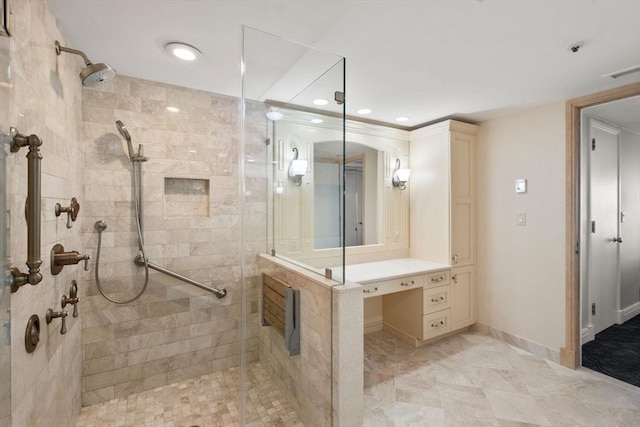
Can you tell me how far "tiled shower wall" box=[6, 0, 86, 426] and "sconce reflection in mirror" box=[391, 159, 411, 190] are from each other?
→ 2793 millimetres

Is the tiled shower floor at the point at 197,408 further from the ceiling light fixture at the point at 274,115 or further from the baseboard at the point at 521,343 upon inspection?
the baseboard at the point at 521,343

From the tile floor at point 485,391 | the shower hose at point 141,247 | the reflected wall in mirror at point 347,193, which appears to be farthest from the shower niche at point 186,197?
the tile floor at point 485,391

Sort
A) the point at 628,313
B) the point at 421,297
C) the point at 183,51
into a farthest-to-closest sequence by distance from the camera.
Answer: the point at 628,313 → the point at 421,297 → the point at 183,51

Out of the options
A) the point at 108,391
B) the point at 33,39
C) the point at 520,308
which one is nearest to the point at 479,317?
the point at 520,308

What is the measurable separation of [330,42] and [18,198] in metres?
1.64

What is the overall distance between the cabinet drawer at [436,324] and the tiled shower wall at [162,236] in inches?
65.0

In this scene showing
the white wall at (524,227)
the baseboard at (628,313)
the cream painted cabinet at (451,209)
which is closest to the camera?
the white wall at (524,227)

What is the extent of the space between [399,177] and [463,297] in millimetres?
1448

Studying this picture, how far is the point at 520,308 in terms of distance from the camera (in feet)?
8.95

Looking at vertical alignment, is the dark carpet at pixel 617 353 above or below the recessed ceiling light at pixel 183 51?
below

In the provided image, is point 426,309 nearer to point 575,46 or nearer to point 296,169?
point 296,169

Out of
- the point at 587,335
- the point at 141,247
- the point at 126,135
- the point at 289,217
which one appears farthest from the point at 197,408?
the point at 587,335

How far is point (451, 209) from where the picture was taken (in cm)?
288

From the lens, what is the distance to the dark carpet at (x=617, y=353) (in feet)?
7.45
